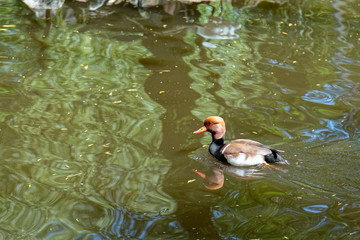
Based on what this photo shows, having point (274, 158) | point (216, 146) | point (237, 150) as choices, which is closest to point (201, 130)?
point (216, 146)

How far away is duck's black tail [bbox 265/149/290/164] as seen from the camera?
655cm

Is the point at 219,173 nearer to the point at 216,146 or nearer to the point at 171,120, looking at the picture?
the point at 216,146

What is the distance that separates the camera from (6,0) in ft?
41.0

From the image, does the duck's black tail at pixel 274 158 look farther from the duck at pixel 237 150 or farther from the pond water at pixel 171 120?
the pond water at pixel 171 120

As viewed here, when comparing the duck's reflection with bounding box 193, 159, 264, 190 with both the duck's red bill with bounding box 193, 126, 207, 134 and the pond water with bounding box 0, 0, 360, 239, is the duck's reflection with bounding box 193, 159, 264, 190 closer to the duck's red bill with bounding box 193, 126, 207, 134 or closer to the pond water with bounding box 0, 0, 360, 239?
the pond water with bounding box 0, 0, 360, 239

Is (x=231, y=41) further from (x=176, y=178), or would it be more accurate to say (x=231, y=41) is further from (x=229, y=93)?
(x=176, y=178)

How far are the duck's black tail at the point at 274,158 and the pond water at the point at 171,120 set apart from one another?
0.11 metres

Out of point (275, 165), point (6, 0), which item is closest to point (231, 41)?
point (275, 165)

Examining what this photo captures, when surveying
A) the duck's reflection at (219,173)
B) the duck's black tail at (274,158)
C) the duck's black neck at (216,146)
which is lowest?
the duck's reflection at (219,173)

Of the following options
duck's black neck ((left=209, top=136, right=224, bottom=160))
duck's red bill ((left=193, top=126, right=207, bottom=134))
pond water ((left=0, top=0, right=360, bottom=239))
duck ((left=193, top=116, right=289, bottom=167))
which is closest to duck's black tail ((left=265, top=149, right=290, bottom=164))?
duck ((left=193, top=116, right=289, bottom=167))

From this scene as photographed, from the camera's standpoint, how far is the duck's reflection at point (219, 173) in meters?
6.35

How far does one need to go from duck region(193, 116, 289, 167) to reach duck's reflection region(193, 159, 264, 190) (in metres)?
0.07

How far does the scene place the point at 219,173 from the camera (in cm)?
667

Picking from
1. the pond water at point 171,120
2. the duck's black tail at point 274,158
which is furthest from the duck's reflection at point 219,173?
the duck's black tail at point 274,158
